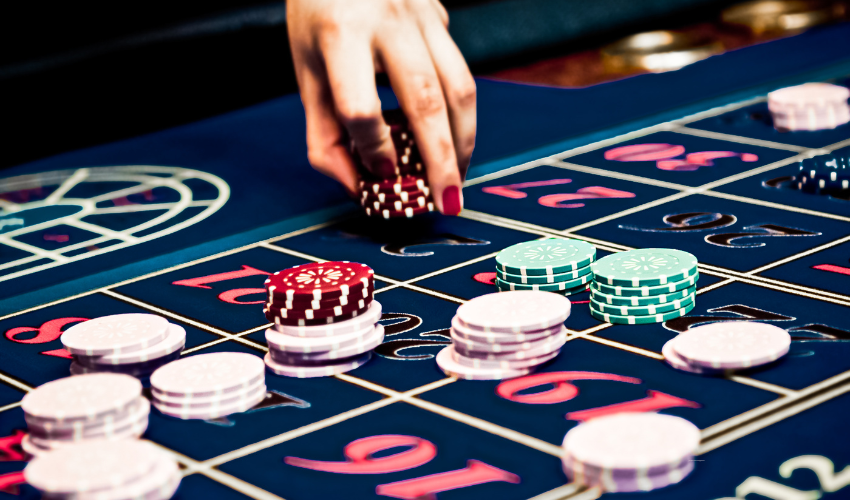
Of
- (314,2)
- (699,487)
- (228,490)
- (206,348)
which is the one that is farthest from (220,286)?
(699,487)

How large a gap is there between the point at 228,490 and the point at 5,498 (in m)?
0.42

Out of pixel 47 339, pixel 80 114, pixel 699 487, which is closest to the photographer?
pixel 699 487

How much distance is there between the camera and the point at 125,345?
2.63 metres

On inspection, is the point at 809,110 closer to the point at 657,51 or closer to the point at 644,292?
the point at 657,51

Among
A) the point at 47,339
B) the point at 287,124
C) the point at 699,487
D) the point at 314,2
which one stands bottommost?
the point at 699,487

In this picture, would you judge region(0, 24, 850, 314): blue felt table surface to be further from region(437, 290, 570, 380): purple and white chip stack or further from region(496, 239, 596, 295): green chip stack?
region(437, 290, 570, 380): purple and white chip stack

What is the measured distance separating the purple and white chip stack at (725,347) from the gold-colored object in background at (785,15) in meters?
3.81

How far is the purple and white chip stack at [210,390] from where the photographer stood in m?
2.41

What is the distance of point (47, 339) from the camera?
9.62ft

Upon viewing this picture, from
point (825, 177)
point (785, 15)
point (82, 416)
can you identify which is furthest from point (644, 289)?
point (785, 15)

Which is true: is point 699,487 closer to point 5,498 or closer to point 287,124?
point 5,498

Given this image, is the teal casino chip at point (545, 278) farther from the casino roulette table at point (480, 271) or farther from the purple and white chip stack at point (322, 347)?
the purple and white chip stack at point (322, 347)

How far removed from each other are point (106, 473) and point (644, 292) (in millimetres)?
1317

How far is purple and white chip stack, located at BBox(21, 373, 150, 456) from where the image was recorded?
2277mm
